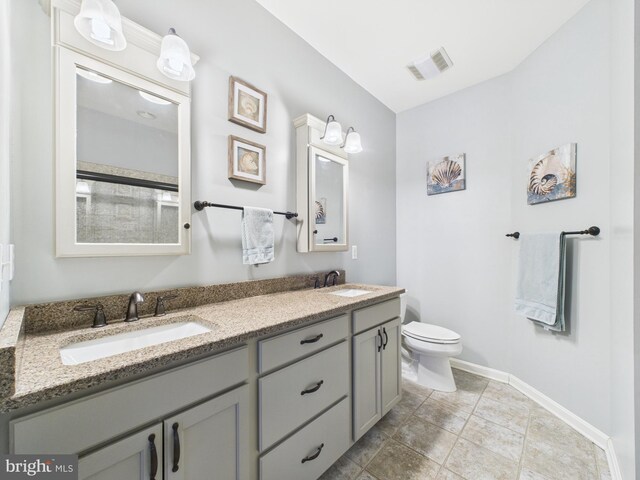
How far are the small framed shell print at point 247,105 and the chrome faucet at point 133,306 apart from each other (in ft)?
3.43

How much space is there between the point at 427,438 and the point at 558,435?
0.83 m

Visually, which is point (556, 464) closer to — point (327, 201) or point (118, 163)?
point (327, 201)

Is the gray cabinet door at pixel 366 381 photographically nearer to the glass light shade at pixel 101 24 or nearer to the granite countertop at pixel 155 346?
the granite countertop at pixel 155 346

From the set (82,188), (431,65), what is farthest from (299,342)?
(431,65)

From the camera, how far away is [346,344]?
140 cm

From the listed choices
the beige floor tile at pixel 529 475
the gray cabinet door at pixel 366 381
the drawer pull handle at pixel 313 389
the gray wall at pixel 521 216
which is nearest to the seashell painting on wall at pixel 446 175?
the gray wall at pixel 521 216

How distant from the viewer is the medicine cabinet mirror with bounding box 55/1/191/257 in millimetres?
1007

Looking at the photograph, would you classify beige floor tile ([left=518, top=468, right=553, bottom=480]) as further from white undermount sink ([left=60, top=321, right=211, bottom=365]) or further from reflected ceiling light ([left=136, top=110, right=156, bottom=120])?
reflected ceiling light ([left=136, top=110, right=156, bottom=120])

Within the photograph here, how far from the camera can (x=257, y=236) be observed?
1544 millimetres

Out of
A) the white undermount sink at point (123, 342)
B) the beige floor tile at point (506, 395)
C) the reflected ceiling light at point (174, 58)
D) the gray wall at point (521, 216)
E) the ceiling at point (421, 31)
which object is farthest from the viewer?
the beige floor tile at point (506, 395)

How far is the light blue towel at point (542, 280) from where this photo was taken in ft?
5.89

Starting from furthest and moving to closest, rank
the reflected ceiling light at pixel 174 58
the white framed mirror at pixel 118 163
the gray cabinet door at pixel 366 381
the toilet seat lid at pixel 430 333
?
the toilet seat lid at pixel 430 333 → the gray cabinet door at pixel 366 381 → the reflected ceiling light at pixel 174 58 → the white framed mirror at pixel 118 163

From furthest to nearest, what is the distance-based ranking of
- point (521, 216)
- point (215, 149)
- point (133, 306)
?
point (521, 216) → point (215, 149) → point (133, 306)

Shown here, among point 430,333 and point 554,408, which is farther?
point 430,333
